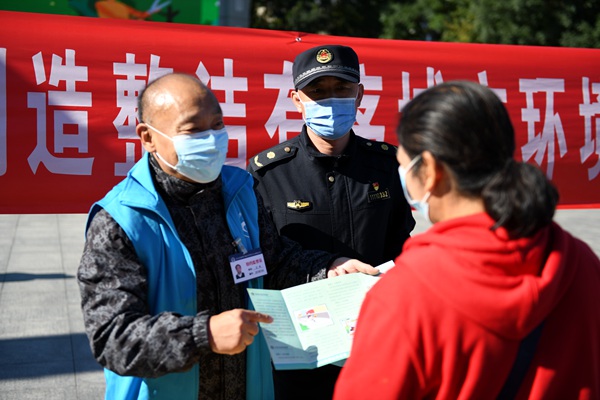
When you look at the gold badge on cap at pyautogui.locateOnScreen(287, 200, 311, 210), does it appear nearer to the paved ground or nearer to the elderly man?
the elderly man

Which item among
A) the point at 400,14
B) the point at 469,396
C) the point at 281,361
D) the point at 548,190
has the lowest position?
the point at 281,361

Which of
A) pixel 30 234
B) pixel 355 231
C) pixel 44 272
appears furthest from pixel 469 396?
pixel 30 234

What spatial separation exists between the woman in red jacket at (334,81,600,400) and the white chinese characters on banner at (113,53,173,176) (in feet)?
8.50

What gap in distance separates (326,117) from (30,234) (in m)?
7.09

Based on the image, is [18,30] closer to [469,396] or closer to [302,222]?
[302,222]

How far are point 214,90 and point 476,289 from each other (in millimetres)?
2805

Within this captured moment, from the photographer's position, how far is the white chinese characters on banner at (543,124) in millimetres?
4418

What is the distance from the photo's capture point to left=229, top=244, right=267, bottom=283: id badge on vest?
2.03 metres

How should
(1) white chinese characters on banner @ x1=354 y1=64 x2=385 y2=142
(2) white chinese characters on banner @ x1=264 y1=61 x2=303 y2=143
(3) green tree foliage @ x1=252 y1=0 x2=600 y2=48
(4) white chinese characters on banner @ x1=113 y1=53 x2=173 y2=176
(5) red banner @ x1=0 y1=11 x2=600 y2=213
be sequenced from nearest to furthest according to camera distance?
1. (5) red banner @ x1=0 y1=11 x2=600 y2=213
2. (4) white chinese characters on banner @ x1=113 y1=53 x2=173 y2=176
3. (2) white chinese characters on banner @ x1=264 y1=61 x2=303 y2=143
4. (1) white chinese characters on banner @ x1=354 y1=64 x2=385 y2=142
5. (3) green tree foliage @ x1=252 y1=0 x2=600 y2=48

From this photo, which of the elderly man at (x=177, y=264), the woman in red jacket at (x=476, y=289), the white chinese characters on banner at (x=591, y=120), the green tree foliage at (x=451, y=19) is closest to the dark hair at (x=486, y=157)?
the woman in red jacket at (x=476, y=289)

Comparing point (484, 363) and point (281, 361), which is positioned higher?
point (484, 363)

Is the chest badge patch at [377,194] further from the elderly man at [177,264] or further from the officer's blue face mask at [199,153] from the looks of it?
the officer's blue face mask at [199,153]

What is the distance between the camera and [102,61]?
3637 mm

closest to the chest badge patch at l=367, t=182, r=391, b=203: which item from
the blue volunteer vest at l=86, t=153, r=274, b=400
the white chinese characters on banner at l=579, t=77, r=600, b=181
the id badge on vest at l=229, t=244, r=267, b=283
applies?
→ the id badge on vest at l=229, t=244, r=267, b=283
